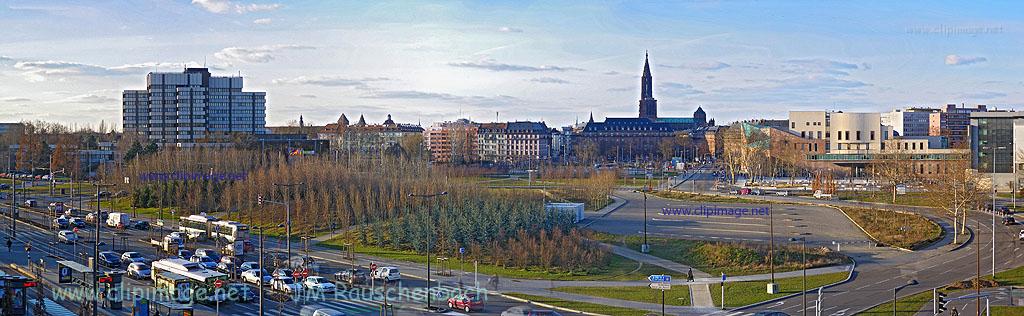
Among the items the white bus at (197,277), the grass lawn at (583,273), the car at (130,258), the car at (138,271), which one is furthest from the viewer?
the car at (130,258)

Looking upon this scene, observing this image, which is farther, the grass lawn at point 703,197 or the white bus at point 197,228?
the grass lawn at point 703,197

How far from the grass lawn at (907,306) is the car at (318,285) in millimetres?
19055

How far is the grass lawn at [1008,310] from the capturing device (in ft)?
101

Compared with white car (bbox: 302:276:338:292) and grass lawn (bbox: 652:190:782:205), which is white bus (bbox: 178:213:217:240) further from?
grass lawn (bbox: 652:190:782:205)

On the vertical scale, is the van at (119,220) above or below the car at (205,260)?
above

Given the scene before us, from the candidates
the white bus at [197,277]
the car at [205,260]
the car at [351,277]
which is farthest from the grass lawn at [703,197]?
the white bus at [197,277]

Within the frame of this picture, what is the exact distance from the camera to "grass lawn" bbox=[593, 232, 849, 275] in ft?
142

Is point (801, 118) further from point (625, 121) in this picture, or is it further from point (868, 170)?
point (625, 121)

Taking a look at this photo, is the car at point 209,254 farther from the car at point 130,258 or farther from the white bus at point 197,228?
the white bus at point 197,228

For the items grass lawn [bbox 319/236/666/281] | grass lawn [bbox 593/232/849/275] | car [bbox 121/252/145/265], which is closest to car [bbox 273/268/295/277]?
grass lawn [bbox 319/236/666/281]

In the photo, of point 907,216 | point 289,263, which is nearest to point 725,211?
point 907,216

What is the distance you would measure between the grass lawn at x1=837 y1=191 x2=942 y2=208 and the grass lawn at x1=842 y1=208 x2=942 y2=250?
306 inches

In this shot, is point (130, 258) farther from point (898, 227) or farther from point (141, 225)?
point (898, 227)

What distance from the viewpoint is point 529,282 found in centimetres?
3947
